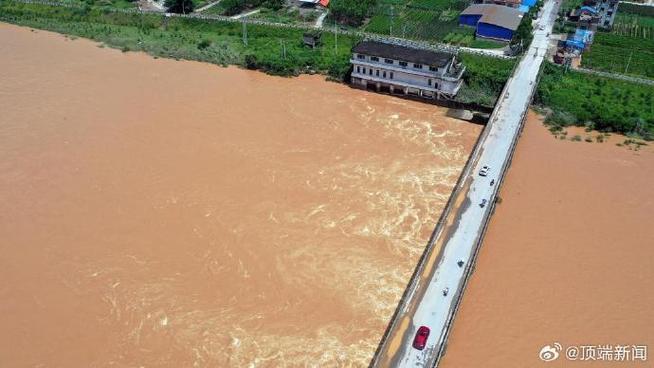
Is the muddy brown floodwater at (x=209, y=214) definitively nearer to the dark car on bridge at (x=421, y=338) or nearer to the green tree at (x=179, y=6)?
the dark car on bridge at (x=421, y=338)

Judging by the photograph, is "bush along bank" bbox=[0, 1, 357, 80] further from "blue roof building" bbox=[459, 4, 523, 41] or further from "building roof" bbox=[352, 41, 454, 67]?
"blue roof building" bbox=[459, 4, 523, 41]

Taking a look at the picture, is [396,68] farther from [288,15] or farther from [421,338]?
[421,338]

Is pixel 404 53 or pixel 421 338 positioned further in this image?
pixel 404 53

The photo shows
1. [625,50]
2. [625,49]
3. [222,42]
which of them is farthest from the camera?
[222,42]

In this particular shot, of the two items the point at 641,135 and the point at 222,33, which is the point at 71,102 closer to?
the point at 222,33

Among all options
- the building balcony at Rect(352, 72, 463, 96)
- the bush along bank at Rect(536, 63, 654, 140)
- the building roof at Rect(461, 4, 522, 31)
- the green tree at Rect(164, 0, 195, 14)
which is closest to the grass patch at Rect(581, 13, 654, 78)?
the bush along bank at Rect(536, 63, 654, 140)

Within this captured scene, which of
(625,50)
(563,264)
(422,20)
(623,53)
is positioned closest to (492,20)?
(422,20)
